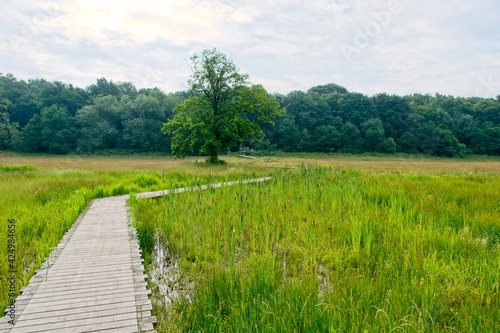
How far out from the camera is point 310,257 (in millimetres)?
5750

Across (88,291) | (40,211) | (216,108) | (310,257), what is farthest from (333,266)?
(216,108)

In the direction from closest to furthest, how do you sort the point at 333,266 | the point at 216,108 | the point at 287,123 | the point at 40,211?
1. the point at 333,266
2. the point at 40,211
3. the point at 216,108
4. the point at 287,123

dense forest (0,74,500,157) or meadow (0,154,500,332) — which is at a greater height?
dense forest (0,74,500,157)

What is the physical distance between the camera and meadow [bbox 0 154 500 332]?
12.3ft

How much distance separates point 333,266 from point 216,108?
70.0ft

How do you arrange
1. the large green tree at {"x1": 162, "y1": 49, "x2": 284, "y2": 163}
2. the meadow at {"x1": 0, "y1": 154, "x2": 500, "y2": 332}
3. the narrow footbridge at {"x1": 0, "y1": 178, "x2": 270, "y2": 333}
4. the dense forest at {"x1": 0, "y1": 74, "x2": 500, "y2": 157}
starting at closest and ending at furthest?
the narrow footbridge at {"x1": 0, "y1": 178, "x2": 270, "y2": 333} → the meadow at {"x1": 0, "y1": 154, "x2": 500, "y2": 332} → the large green tree at {"x1": 162, "y1": 49, "x2": 284, "y2": 163} → the dense forest at {"x1": 0, "y1": 74, "x2": 500, "y2": 157}

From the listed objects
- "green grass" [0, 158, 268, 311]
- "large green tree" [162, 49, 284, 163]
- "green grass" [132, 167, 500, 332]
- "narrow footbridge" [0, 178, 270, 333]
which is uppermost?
"large green tree" [162, 49, 284, 163]

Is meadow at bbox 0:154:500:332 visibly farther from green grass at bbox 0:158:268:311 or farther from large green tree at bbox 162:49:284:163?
large green tree at bbox 162:49:284:163

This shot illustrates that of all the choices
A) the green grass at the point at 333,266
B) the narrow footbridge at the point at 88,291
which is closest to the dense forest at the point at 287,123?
the green grass at the point at 333,266

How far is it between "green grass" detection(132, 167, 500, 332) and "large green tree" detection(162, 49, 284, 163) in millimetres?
13444

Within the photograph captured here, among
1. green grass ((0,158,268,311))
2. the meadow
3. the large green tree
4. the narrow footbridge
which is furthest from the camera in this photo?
the large green tree

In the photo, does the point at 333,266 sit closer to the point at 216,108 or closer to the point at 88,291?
the point at 88,291

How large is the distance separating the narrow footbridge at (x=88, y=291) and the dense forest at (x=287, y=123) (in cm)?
5039

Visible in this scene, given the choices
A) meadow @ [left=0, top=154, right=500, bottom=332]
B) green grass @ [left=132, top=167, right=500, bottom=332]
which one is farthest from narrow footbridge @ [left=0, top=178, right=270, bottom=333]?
green grass @ [left=132, top=167, right=500, bottom=332]
